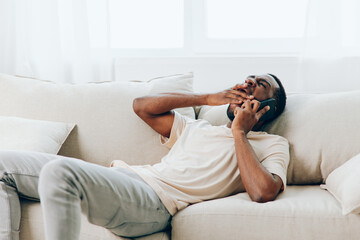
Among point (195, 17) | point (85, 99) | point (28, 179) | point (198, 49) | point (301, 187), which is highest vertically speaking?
point (195, 17)

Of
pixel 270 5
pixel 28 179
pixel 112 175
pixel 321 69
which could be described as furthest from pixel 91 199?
pixel 270 5

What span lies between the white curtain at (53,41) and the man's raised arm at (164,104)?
749 mm

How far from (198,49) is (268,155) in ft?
3.87

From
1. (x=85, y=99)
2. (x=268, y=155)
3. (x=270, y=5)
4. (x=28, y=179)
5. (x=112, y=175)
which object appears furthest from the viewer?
(x=270, y=5)

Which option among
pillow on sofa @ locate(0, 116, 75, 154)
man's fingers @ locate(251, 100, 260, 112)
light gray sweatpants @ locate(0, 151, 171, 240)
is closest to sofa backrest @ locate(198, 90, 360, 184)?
man's fingers @ locate(251, 100, 260, 112)

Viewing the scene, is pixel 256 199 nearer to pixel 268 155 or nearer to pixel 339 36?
pixel 268 155

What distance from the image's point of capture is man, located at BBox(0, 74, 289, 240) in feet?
4.23

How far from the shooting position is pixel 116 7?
2.84 m

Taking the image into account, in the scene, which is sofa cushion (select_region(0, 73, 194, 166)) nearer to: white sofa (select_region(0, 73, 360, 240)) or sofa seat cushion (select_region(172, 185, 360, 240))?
white sofa (select_region(0, 73, 360, 240))

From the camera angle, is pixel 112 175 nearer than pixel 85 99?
Yes

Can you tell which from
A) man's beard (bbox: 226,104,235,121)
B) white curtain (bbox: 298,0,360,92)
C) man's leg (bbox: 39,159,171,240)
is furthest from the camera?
white curtain (bbox: 298,0,360,92)

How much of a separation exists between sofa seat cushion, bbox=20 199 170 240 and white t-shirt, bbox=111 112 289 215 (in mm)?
186

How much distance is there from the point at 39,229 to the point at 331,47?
1774 mm

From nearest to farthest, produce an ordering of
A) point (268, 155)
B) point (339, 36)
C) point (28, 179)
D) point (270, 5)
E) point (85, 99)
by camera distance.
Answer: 1. point (28, 179)
2. point (268, 155)
3. point (85, 99)
4. point (339, 36)
5. point (270, 5)
